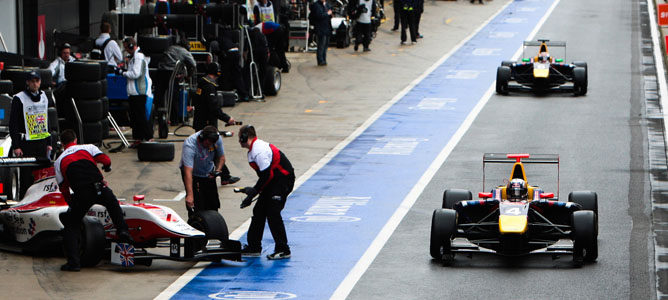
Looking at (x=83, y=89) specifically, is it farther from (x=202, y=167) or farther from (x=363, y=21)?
(x=363, y=21)

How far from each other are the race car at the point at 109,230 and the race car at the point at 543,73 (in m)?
16.1

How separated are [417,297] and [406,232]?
137 inches

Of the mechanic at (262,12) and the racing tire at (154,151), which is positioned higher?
the mechanic at (262,12)

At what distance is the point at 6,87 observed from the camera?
2055cm

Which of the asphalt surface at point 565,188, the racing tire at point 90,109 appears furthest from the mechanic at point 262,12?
→ the racing tire at point 90,109

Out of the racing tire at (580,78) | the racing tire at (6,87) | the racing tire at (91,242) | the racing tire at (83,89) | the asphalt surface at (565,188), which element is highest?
the racing tire at (6,87)

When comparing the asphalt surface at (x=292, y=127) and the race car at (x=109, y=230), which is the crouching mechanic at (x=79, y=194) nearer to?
the race car at (x=109, y=230)

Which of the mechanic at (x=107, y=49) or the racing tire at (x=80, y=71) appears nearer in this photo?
the racing tire at (x=80, y=71)

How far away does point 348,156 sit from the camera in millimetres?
23516

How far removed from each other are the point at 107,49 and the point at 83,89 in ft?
11.5

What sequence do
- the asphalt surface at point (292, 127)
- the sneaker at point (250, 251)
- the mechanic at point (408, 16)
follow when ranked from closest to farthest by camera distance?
1. the asphalt surface at point (292, 127)
2. the sneaker at point (250, 251)
3. the mechanic at point (408, 16)

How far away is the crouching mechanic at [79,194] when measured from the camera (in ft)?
48.0

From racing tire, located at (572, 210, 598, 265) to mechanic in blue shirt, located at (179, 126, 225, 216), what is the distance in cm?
483

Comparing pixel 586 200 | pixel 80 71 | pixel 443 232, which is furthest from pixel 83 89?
pixel 586 200
